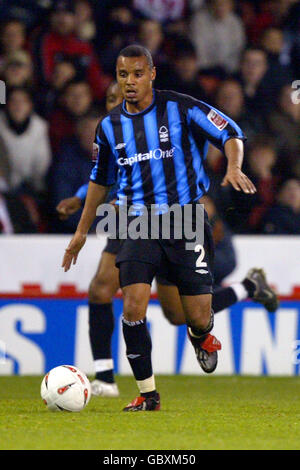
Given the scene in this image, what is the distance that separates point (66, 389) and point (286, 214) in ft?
13.5

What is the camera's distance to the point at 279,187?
9023mm

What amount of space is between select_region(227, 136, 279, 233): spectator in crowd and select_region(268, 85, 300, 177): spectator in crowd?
101 millimetres

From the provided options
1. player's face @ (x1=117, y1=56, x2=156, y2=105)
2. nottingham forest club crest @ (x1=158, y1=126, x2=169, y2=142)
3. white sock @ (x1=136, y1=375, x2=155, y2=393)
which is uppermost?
player's face @ (x1=117, y1=56, x2=156, y2=105)

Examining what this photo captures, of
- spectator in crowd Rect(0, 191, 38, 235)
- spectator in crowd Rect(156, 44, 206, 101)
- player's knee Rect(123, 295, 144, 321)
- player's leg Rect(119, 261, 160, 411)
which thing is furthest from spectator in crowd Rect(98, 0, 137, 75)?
player's knee Rect(123, 295, 144, 321)

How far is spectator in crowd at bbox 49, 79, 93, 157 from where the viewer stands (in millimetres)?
8914

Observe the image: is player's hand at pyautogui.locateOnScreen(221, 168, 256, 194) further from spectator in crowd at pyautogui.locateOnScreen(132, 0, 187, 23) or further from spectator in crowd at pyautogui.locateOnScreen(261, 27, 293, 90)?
spectator in crowd at pyautogui.locateOnScreen(132, 0, 187, 23)

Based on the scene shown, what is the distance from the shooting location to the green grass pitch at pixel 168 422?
3980mm

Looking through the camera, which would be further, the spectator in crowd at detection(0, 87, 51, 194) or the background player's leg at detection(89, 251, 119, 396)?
the spectator in crowd at detection(0, 87, 51, 194)

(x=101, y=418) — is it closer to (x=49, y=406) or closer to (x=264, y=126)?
(x=49, y=406)

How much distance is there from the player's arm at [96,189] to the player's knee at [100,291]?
2.61 feet

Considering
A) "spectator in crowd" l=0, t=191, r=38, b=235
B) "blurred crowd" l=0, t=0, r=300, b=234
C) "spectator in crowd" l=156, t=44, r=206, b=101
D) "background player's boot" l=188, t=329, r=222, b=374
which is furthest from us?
"spectator in crowd" l=156, t=44, r=206, b=101
